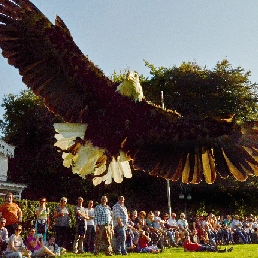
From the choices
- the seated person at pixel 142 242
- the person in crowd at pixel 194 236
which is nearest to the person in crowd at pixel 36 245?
the seated person at pixel 142 242

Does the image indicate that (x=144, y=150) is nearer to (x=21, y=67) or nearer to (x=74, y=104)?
(x=74, y=104)

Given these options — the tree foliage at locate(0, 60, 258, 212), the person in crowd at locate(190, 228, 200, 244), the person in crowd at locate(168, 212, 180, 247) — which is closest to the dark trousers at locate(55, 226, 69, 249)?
the person in crowd at locate(168, 212, 180, 247)

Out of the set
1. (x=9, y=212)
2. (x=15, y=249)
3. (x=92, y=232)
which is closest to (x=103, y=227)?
(x=92, y=232)

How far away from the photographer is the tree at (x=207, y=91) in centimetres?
2583

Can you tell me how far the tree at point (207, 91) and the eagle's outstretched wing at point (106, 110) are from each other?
20508mm

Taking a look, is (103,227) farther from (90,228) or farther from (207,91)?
(207,91)

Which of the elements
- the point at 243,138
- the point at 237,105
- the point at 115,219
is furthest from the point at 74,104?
the point at 237,105

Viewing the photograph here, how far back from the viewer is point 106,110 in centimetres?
495

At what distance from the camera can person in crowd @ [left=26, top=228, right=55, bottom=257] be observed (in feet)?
28.1

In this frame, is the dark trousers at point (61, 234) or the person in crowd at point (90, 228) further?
the person in crowd at point (90, 228)

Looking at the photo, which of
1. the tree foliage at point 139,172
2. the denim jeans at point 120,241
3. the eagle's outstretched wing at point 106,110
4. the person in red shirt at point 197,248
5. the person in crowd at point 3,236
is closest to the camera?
the eagle's outstretched wing at point 106,110

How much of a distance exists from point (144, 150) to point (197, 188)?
19420 mm

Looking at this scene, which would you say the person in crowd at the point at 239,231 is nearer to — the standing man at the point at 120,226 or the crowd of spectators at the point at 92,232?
the crowd of spectators at the point at 92,232

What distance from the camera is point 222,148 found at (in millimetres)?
4566
